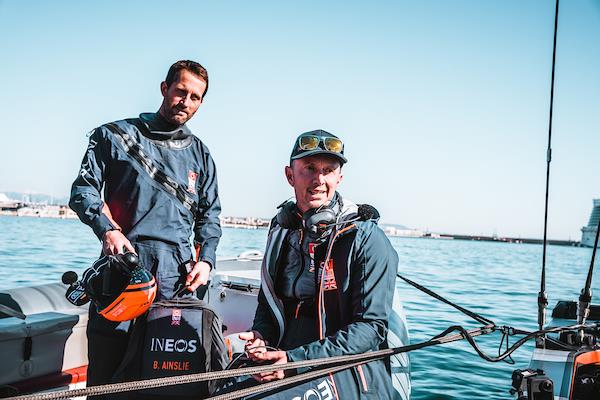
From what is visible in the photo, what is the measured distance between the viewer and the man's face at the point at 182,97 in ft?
8.61

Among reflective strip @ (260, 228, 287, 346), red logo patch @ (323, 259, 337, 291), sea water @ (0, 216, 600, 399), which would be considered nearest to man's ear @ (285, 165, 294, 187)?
Answer: reflective strip @ (260, 228, 287, 346)

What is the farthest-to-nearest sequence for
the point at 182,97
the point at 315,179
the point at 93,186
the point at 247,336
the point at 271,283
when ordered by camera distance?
the point at 182,97 < the point at 93,186 < the point at 271,283 < the point at 315,179 < the point at 247,336

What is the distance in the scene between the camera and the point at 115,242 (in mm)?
2350

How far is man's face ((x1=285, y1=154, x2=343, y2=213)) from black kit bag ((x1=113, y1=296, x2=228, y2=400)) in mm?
811

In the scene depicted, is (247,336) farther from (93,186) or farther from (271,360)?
(93,186)

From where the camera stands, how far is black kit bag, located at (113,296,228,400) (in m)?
2.47

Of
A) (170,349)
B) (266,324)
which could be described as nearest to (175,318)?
(170,349)

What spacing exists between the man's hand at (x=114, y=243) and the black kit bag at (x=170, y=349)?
0.35m

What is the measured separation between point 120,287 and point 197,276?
0.44 metres

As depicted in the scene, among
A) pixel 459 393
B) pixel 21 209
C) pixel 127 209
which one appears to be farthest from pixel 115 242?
pixel 21 209

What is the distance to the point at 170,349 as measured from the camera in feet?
8.21

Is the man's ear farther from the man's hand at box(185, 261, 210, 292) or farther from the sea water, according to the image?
the sea water

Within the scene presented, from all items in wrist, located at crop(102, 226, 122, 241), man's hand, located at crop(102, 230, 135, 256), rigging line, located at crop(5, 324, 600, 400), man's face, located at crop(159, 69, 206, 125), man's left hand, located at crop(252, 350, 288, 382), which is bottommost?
man's left hand, located at crop(252, 350, 288, 382)

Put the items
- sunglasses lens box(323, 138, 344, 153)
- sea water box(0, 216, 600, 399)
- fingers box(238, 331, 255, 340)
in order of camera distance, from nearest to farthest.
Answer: fingers box(238, 331, 255, 340)
sunglasses lens box(323, 138, 344, 153)
sea water box(0, 216, 600, 399)
